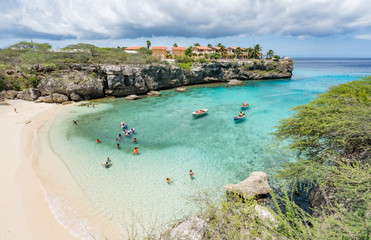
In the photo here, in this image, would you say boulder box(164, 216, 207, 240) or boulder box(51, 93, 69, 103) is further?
boulder box(51, 93, 69, 103)

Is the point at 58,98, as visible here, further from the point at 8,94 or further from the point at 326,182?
the point at 326,182

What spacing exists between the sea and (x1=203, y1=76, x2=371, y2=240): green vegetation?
55.7 inches

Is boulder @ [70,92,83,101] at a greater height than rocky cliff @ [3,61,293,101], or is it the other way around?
rocky cliff @ [3,61,293,101]

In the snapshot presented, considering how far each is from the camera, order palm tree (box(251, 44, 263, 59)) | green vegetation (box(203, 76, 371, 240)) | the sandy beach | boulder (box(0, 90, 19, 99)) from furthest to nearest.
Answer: palm tree (box(251, 44, 263, 59))
boulder (box(0, 90, 19, 99))
the sandy beach
green vegetation (box(203, 76, 371, 240))

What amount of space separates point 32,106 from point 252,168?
3633 centimetres

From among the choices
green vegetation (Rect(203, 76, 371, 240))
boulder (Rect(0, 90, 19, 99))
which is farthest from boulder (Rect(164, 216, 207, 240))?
boulder (Rect(0, 90, 19, 99))

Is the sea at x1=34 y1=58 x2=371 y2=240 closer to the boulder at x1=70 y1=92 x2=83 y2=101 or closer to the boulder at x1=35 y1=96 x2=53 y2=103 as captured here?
the boulder at x1=70 y1=92 x2=83 y2=101

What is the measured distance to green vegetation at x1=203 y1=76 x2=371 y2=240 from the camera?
17.7 ft

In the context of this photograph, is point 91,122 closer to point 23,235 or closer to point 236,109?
point 23,235

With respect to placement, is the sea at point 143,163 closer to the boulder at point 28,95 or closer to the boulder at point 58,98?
the boulder at point 58,98

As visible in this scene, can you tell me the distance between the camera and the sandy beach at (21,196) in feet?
28.7

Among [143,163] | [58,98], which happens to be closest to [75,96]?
[58,98]

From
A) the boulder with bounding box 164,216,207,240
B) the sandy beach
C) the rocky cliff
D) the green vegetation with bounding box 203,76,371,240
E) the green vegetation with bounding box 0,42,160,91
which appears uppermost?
the green vegetation with bounding box 0,42,160,91

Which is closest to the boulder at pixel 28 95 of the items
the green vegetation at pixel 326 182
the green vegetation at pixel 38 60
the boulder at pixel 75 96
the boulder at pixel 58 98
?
the green vegetation at pixel 38 60
